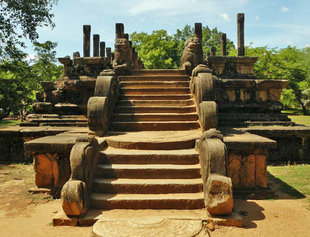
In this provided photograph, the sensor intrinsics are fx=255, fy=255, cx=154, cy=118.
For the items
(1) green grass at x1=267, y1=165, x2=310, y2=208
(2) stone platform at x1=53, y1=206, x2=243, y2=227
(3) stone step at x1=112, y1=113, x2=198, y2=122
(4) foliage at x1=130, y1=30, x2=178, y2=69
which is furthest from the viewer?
(4) foliage at x1=130, y1=30, x2=178, y2=69

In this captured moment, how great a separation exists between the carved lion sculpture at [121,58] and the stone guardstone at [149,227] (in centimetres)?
570

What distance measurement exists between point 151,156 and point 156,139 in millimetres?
549

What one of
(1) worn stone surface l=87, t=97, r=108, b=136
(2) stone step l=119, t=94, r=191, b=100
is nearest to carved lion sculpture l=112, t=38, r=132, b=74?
(2) stone step l=119, t=94, r=191, b=100

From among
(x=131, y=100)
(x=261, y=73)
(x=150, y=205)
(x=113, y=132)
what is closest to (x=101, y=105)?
(x=113, y=132)

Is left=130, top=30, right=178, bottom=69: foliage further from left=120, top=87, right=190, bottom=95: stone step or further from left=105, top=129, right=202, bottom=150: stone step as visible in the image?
left=105, top=129, right=202, bottom=150: stone step

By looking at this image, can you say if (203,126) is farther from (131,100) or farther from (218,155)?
(131,100)

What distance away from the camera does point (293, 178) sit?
5195mm

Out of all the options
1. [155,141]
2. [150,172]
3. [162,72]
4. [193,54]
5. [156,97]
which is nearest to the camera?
[150,172]

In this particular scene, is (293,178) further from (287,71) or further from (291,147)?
(287,71)

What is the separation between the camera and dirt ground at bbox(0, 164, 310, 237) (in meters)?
3.14

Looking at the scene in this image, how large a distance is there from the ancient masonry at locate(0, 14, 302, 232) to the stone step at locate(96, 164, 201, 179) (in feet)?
0.05

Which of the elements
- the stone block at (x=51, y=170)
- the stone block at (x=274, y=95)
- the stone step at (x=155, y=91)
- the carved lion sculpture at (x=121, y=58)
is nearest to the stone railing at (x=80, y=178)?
the stone block at (x=51, y=170)

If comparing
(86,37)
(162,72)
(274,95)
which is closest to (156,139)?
(162,72)

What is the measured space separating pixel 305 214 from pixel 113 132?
12.0ft
